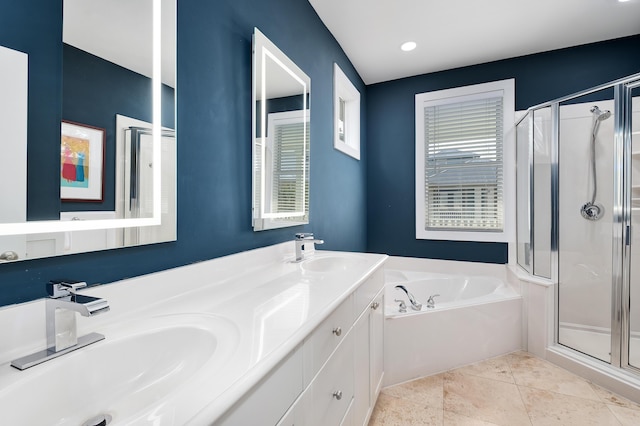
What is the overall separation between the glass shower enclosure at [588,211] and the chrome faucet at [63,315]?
2848 millimetres

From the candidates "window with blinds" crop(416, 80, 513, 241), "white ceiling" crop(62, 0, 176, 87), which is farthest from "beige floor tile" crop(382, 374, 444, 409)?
"white ceiling" crop(62, 0, 176, 87)

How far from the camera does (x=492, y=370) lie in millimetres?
2166

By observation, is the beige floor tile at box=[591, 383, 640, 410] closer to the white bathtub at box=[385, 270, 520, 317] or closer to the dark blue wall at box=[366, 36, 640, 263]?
the white bathtub at box=[385, 270, 520, 317]

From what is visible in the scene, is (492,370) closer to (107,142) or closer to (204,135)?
(204,135)

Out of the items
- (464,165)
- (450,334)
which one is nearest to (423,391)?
(450,334)

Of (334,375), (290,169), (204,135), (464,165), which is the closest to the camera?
(334,375)

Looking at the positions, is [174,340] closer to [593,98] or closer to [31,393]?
[31,393]

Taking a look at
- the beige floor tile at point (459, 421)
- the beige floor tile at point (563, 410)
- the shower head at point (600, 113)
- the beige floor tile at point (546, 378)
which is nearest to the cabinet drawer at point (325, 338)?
the beige floor tile at point (459, 421)

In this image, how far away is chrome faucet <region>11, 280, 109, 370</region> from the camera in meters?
0.60

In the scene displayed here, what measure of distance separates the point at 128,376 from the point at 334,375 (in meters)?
0.64

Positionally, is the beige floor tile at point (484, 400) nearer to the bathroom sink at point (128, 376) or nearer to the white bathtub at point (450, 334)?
the white bathtub at point (450, 334)

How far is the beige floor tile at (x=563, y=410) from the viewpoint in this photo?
5.41 ft

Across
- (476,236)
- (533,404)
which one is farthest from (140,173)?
(476,236)

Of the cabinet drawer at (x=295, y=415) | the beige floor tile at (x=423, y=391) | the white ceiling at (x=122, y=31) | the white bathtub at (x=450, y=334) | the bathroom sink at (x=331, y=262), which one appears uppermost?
the white ceiling at (x=122, y=31)
